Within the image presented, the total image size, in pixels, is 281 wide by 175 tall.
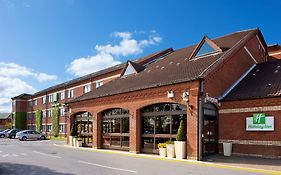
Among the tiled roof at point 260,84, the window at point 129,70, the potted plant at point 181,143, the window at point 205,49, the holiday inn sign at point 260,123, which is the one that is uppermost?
the window at point 205,49

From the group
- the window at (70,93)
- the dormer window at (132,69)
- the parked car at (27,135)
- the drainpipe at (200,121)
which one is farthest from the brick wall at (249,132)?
the window at (70,93)

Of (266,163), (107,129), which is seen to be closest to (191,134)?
(266,163)

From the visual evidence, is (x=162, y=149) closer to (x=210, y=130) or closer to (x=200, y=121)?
(x=200, y=121)

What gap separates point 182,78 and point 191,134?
3591mm

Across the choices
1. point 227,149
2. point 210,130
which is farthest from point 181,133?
point 227,149

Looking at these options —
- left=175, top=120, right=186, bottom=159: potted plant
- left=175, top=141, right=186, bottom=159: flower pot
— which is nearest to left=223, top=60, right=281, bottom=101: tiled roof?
left=175, top=120, right=186, bottom=159: potted plant

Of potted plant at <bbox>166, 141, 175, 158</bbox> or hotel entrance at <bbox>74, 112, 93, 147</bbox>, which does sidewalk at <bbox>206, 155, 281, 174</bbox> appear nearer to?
potted plant at <bbox>166, 141, 175, 158</bbox>

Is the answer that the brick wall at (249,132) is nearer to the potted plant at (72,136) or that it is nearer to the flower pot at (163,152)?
the flower pot at (163,152)

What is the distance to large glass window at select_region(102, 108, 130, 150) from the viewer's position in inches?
958

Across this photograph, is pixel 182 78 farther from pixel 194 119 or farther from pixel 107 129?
pixel 107 129

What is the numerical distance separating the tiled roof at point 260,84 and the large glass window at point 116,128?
8.05 m

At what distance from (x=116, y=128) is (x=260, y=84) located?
37.5ft

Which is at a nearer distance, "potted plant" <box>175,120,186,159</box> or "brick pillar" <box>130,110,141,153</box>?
"potted plant" <box>175,120,186,159</box>

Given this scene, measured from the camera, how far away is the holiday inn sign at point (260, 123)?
18156 millimetres
